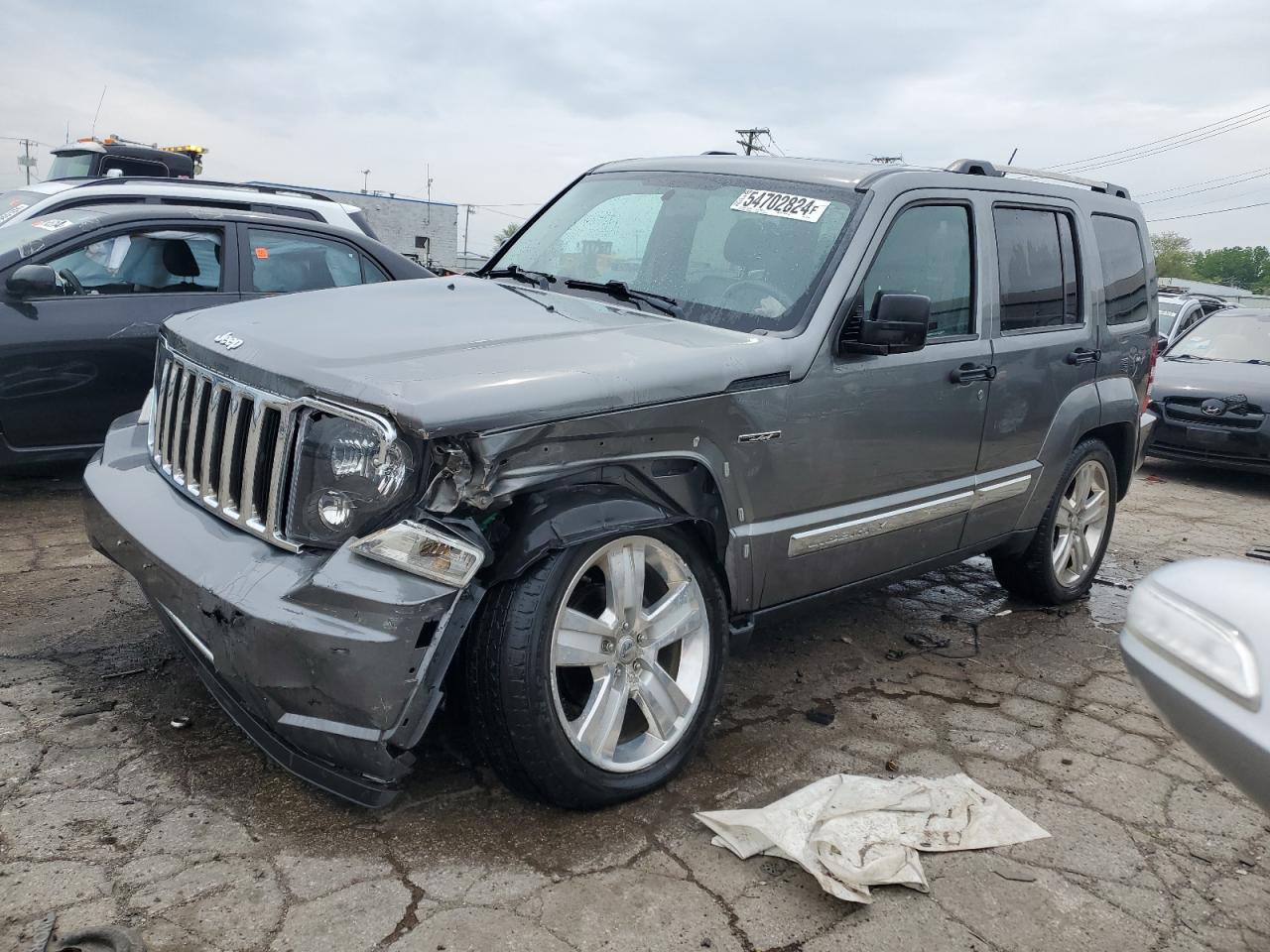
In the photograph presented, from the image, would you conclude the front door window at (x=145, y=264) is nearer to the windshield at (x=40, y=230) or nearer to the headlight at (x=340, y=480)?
the windshield at (x=40, y=230)

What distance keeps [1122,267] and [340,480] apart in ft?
13.4

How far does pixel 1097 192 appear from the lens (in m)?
5.04

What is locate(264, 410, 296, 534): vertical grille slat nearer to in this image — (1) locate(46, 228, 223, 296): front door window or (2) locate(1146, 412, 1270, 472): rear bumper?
(1) locate(46, 228, 223, 296): front door window

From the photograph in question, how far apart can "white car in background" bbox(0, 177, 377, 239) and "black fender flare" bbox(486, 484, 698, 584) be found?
4.56 meters

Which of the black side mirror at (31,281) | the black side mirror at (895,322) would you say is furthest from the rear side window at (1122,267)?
the black side mirror at (31,281)

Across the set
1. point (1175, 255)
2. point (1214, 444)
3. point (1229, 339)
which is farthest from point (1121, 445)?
point (1175, 255)

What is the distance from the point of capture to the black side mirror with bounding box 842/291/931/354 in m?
3.23

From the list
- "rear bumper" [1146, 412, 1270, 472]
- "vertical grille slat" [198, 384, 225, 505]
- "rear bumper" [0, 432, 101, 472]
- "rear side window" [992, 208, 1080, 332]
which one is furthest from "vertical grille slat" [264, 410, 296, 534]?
"rear bumper" [1146, 412, 1270, 472]

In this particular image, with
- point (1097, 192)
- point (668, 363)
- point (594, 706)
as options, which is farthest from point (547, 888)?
point (1097, 192)

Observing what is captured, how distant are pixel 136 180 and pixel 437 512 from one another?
6465 millimetres

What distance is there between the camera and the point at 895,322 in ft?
10.6

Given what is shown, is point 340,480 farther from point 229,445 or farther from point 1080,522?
point 1080,522

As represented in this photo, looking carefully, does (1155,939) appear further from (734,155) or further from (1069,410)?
(734,155)

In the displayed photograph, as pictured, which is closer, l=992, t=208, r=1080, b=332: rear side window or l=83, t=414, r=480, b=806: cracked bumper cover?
l=83, t=414, r=480, b=806: cracked bumper cover
